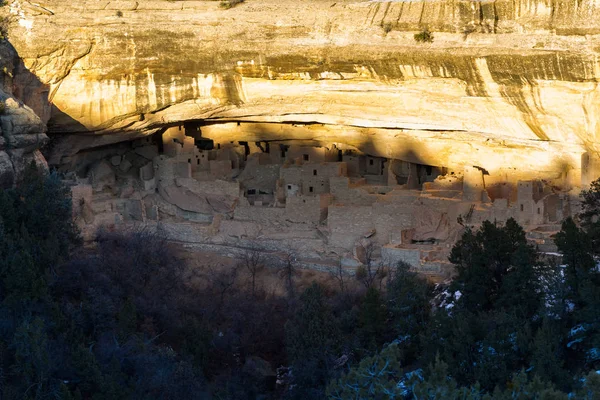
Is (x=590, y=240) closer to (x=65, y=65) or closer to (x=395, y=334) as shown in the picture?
(x=395, y=334)

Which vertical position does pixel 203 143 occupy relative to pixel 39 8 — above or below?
below

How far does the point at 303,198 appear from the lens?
20781 mm

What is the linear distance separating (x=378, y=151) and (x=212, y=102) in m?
2.91

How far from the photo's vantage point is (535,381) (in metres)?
12.6

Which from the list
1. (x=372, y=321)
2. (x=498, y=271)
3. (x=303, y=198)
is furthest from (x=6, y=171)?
(x=498, y=271)

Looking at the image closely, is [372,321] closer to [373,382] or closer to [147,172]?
[373,382]

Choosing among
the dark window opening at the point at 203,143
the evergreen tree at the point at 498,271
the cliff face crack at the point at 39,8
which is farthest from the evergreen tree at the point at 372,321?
the cliff face crack at the point at 39,8

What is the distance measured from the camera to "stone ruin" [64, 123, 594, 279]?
19.5 m

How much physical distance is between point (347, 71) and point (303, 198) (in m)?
Answer: 2.50

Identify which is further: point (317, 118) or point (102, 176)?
point (102, 176)

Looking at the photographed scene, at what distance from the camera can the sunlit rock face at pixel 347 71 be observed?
17984 millimetres

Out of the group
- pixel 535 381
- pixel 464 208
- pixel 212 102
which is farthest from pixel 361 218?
pixel 535 381

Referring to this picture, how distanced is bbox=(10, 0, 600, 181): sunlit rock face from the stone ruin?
0.58m

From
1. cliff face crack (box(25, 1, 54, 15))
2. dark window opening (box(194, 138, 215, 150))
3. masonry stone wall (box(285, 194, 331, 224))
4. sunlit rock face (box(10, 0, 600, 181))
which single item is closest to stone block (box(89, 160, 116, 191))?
sunlit rock face (box(10, 0, 600, 181))
